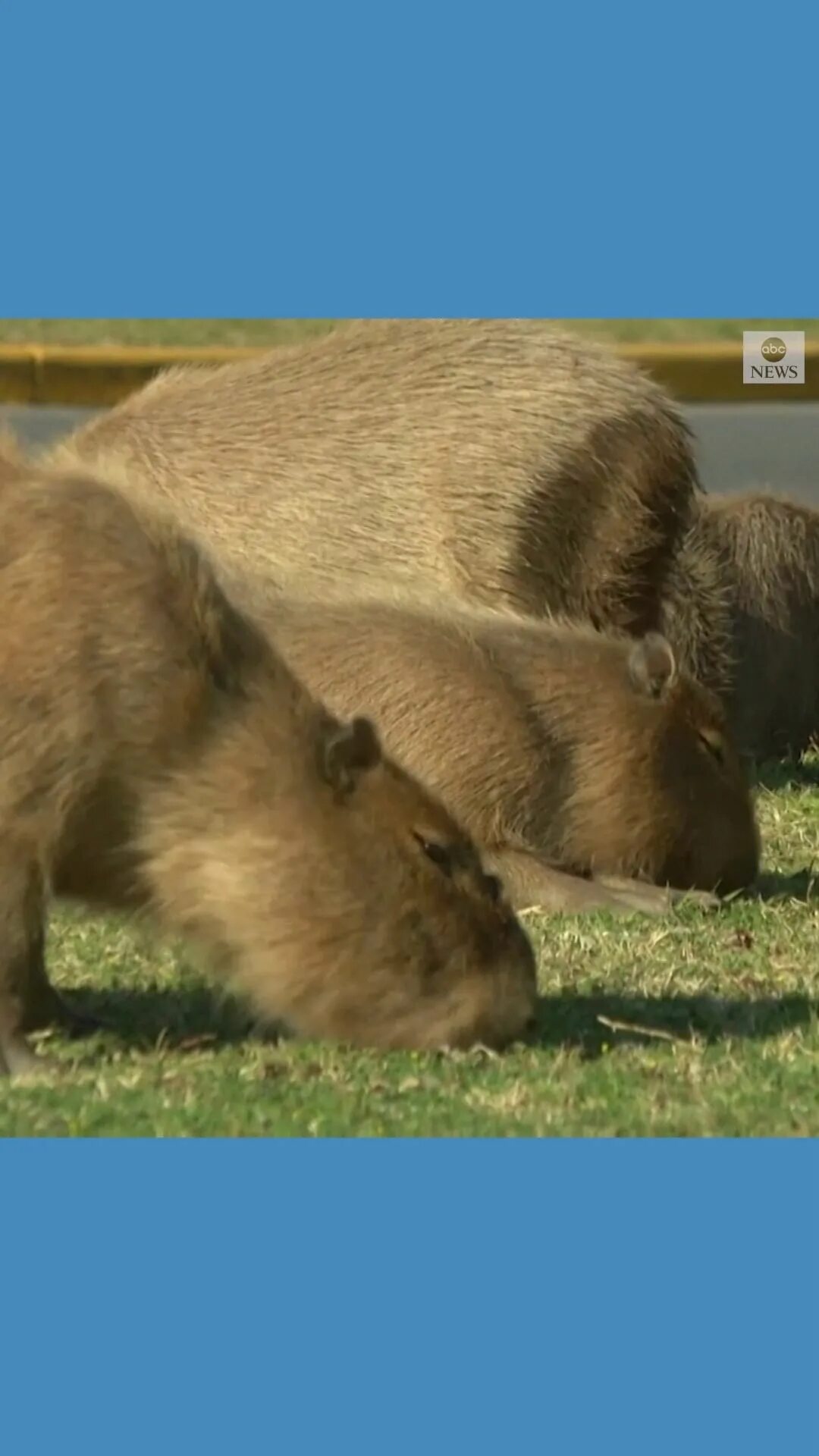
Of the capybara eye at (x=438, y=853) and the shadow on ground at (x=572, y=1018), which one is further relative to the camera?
the shadow on ground at (x=572, y=1018)

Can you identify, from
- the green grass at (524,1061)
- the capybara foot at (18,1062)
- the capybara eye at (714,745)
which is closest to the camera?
the green grass at (524,1061)

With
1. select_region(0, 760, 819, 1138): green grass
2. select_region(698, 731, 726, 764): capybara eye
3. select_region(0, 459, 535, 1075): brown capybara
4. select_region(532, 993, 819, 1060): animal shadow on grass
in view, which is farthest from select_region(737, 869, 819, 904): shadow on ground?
select_region(0, 459, 535, 1075): brown capybara

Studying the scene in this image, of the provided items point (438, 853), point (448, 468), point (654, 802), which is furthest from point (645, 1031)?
→ point (448, 468)

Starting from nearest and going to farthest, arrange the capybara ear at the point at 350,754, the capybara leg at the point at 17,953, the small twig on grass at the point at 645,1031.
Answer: the capybara leg at the point at 17,953 < the capybara ear at the point at 350,754 < the small twig on grass at the point at 645,1031

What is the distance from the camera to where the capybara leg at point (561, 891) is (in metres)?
6.88

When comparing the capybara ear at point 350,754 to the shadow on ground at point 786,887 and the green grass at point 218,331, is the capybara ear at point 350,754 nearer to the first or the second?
the shadow on ground at point 786,887

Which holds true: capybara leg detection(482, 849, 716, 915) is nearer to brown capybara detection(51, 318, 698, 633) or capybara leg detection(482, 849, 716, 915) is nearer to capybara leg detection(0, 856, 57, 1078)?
→ brown capybara detection(51, 318, 698, 633)

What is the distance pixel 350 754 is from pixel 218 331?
26.3 ft

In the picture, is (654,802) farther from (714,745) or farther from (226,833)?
(226,833)

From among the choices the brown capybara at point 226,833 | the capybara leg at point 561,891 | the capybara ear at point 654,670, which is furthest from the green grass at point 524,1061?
the capybara ear at point 654,670

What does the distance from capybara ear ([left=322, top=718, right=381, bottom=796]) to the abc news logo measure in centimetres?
430

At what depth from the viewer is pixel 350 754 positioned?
5219mm

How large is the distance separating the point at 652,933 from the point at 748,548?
3.14 metres

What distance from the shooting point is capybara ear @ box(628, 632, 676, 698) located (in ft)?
24.2
